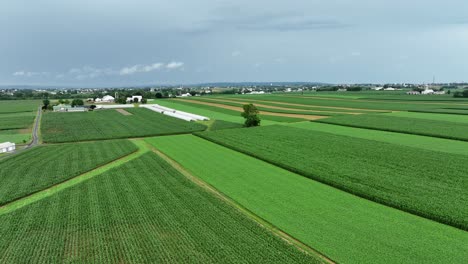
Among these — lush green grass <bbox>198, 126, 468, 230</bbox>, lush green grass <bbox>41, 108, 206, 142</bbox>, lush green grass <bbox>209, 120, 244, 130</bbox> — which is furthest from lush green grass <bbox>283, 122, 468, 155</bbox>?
lush green grass <bbox>41, 108, 206, 142</bbox>

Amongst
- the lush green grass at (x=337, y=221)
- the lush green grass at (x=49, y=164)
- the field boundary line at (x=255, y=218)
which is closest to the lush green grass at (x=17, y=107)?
the lush green grass at (x=49, y=164)

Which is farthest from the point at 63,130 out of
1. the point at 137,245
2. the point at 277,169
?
the point at 137,245

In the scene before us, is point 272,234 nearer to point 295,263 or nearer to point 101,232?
point 295,263

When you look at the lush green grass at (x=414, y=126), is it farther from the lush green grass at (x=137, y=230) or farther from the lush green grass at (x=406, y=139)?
the lush green grass at (x=137, y=230)

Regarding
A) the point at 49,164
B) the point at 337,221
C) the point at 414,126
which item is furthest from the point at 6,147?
the point at 414,126

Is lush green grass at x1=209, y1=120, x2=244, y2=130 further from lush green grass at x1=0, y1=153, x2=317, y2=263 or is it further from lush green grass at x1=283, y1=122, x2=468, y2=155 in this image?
lush green grass at x1=0, y1=153, x2=317, y2=263

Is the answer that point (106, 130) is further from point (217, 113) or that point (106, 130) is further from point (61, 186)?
point (217, 113)
